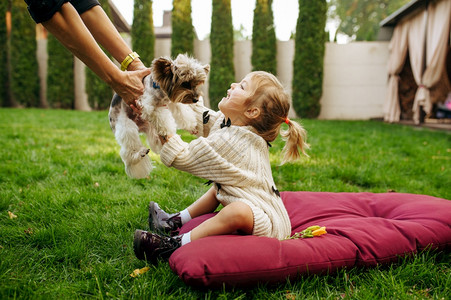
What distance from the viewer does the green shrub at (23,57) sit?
12.4 m

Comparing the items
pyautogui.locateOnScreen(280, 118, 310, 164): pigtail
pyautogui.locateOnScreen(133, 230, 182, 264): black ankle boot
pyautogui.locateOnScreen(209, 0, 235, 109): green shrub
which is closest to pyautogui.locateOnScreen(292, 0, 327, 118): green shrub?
pyautogui.locateOnScreen(209, 0, 235, 109): green shrub

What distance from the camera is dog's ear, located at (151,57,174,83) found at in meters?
1.99

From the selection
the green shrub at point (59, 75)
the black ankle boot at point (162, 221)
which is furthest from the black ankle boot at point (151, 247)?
the green shrub at point (59, 75)

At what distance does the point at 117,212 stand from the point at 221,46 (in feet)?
31.8

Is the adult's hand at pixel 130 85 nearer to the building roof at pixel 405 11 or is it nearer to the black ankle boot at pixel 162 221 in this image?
the black ankle boot at pixel 162 221

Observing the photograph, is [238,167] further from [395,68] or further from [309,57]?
[395,68]

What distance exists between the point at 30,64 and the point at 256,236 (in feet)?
44.3

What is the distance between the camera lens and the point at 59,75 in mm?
12602

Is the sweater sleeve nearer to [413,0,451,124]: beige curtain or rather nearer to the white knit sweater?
the white knit sweater

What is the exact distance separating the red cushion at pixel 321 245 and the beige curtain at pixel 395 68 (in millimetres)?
9059


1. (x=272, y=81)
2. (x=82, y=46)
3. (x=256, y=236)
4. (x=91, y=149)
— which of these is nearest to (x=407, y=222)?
(x=256, y=236)

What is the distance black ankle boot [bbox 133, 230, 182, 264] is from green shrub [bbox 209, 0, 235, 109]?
979cm

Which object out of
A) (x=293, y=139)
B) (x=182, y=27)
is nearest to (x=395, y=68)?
(x=182, y=27)

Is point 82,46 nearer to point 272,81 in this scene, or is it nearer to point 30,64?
point 272,81
